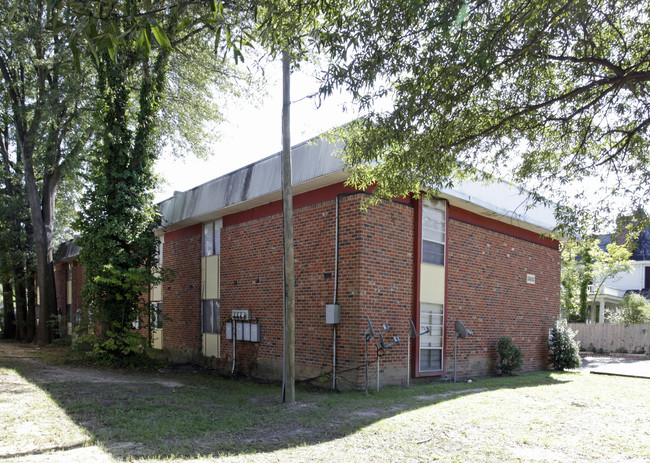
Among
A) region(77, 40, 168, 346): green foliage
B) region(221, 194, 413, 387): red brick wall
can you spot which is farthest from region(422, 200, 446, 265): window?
region(77, 40, 168, 346): green foliage

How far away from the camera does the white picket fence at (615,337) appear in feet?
82.2

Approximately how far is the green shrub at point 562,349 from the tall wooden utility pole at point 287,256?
1061 centimetres

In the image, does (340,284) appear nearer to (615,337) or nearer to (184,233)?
(184,233)

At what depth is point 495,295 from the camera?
14031mm

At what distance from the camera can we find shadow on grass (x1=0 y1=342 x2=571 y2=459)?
6.24 meters

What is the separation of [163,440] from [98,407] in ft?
7.67

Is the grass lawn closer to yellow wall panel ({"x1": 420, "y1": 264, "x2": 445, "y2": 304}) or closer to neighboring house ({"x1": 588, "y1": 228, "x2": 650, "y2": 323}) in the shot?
yellow wall panel ({"x1": 420, "y1": 264, "x2": 445, "y2": 304})

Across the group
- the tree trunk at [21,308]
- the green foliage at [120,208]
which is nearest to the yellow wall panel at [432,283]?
the green foliage at [120,208]

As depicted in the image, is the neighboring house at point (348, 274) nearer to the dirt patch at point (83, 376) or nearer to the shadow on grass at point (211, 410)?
the shadow on grass at point (211, 410)

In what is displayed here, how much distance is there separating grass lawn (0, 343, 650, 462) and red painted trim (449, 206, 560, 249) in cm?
424

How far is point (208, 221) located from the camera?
1558 centimetres

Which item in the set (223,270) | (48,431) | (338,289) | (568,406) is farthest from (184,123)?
(568,406)

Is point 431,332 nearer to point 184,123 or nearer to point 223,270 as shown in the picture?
point 223,270

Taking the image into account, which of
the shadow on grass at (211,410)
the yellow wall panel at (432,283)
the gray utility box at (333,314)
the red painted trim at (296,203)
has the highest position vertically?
the red painted trim at (296,203)
